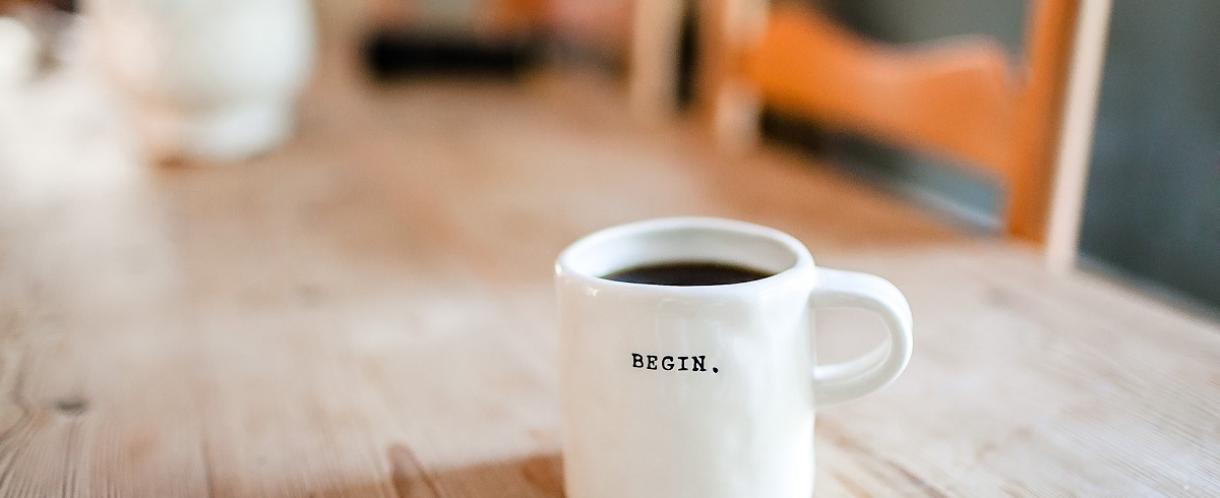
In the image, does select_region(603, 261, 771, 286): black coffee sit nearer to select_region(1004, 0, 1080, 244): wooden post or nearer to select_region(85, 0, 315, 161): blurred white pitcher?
select_region(1004, 0, 1080, 244): wooden post

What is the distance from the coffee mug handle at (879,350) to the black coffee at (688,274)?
1.2 inches

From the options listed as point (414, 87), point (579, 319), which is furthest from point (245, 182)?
point (579, 319)

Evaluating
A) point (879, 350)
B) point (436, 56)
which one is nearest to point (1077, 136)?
point (879, 350)

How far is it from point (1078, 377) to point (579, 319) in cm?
29

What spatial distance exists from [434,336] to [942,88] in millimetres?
438

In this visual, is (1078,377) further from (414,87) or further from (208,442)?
(414,87)

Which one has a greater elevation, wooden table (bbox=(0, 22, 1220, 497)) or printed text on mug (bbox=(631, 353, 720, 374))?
printed text on mug (bbox=(631, 353, 720, 374))

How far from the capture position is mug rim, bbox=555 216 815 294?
341 millimetres

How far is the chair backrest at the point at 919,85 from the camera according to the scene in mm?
654

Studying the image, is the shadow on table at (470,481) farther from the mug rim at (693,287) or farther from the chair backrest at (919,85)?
the chair backrest at (919,85)

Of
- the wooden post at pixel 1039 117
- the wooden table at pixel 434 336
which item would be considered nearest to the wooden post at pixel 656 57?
the wooden table at pixel 434 336

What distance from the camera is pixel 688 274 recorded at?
0.39 meters

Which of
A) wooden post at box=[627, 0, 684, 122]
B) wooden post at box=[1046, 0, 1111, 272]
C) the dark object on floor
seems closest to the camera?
wooden post at box=[1046, 0, 1111, 272]

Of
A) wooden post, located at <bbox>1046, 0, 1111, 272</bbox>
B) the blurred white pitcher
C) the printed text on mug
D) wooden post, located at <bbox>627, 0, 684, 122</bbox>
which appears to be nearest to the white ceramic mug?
the printed text on mug
